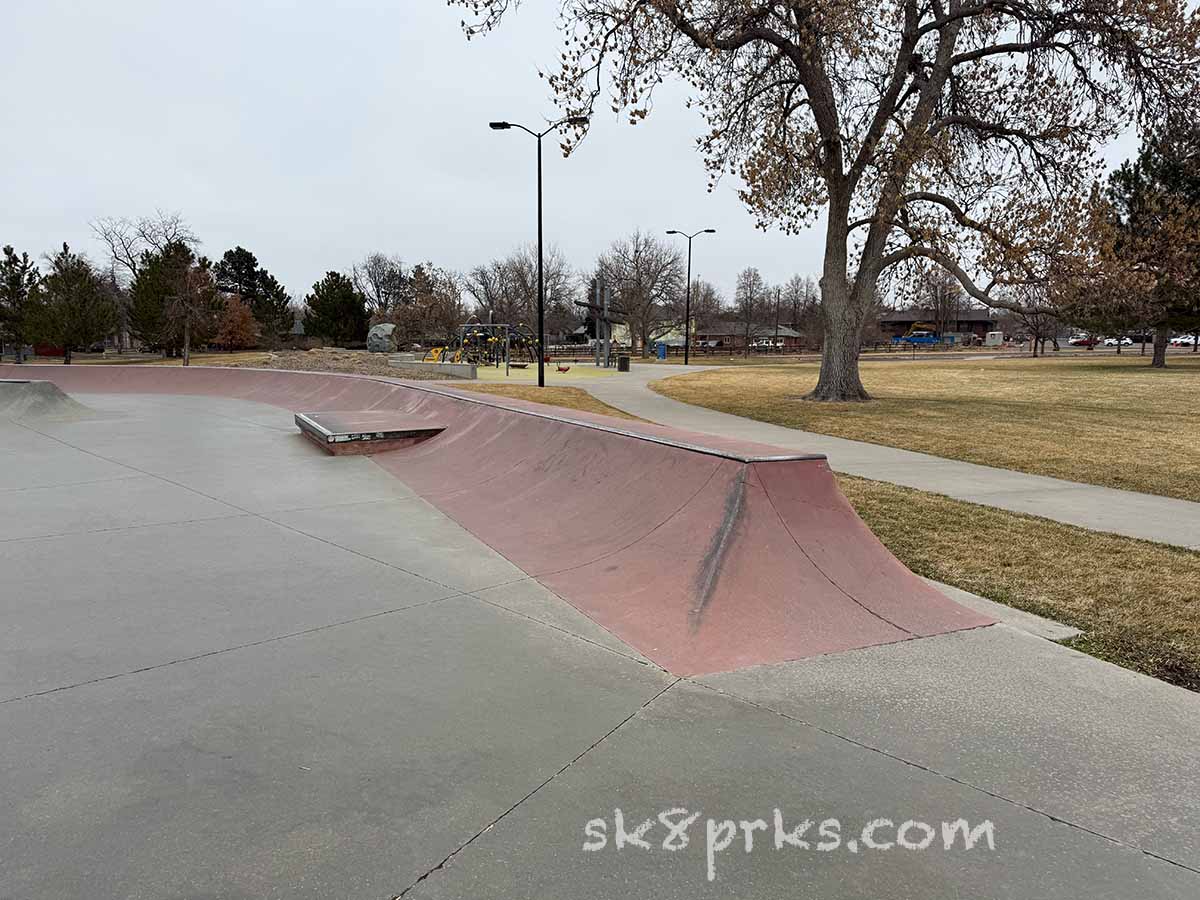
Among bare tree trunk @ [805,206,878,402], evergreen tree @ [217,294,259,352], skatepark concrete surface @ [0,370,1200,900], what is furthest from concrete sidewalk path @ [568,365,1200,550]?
evergreen tree @ [217,294,259,352]

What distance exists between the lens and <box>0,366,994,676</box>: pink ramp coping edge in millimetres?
3885

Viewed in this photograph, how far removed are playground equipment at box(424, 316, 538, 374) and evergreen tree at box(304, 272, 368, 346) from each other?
11173 millimetres

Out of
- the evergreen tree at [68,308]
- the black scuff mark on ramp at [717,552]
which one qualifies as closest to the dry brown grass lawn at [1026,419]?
the black scuff mark on ramp at [717,552]

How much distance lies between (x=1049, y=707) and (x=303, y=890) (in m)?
2.94

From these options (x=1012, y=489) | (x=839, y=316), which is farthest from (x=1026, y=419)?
(x=1012, y=489)

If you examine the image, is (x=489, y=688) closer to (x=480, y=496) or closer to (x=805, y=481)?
(x=805, y=481)

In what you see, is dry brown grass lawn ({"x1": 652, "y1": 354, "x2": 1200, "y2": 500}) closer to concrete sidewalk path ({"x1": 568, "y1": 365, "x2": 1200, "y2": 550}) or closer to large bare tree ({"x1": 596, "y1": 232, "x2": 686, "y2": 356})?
concrete sidewalk path ({"x1": 568, "y1": 365, "x2": 1200, "y2": 550})

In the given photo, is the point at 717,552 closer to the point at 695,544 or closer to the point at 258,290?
the point at 695,544

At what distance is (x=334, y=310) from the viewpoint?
5334cm

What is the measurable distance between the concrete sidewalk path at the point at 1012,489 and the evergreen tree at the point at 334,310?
150 ft

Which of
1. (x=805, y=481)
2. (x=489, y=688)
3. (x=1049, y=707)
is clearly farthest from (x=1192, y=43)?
(x=489, y=688)

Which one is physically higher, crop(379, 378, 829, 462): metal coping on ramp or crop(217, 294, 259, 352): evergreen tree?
crop(217, 294, 259, 352): evergreen tree

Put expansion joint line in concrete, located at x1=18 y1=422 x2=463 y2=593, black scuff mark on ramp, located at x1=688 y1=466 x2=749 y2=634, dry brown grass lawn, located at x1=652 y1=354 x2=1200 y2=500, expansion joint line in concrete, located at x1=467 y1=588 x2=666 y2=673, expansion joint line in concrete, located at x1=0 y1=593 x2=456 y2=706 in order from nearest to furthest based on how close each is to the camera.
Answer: expansion joint line in concrete, located at x1=0 y1=593 x2=456 y2=706 < expansion joint line in concrete, located at x1=467 y1=588 x2=666 y2=673 < black scuff mark on ramp, located at x1=688 y1=466 x2=749 y2=634 < expansion joint line in concrete, located at x1=18 y1=422 x2=463 y2=593 < dry brown grass lawn, located at x1=652 y1=354 x2=1200 y2=500

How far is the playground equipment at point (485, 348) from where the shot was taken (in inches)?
1271
